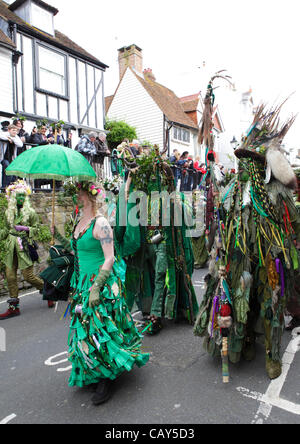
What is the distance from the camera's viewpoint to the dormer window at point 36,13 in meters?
13.5

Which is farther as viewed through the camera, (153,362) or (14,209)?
(14,209)

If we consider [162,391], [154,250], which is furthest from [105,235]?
[154,250]

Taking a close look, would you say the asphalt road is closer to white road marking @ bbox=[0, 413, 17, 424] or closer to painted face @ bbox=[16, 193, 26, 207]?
white road marking @ bbox=[0, 413, 17, 424]

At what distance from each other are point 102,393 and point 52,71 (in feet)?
44.4

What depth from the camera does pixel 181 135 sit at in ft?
77.0

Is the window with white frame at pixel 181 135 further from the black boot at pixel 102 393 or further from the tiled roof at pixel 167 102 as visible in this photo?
the black boot at pixel 102 393

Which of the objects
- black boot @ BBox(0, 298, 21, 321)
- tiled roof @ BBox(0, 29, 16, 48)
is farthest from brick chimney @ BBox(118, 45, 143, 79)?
black boot @ BBox(0, 298, 21, 321)

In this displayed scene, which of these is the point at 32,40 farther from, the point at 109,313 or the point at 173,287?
the point at 109,313

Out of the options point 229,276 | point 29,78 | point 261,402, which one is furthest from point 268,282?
point 29,78

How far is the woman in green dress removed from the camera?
2.85m

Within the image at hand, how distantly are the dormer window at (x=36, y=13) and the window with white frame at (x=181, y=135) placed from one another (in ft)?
33.4

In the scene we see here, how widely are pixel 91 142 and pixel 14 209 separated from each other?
5576mm

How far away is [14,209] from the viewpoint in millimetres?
5762

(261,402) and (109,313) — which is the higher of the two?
(109,313)
